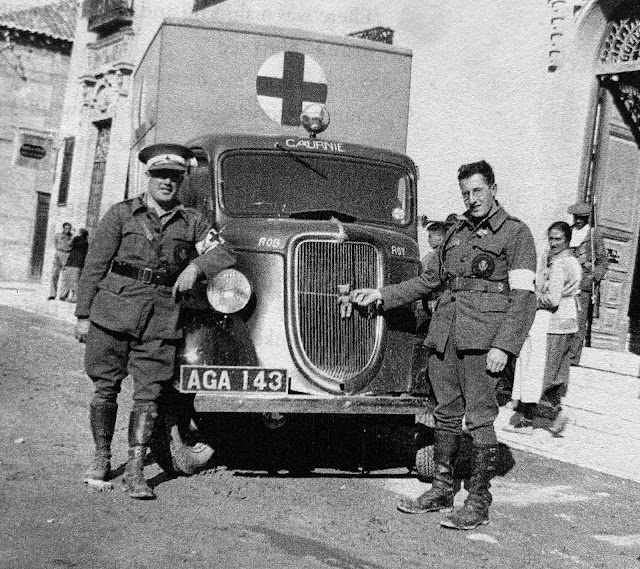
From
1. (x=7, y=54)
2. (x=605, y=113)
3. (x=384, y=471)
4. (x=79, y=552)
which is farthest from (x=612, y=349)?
(x=7, y=54)

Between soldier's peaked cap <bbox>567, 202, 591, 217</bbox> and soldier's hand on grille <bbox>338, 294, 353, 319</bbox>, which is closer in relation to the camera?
soldier's hand on grille <bbox>338, 294, 353, 319</bbox>

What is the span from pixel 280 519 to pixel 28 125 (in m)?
26.2

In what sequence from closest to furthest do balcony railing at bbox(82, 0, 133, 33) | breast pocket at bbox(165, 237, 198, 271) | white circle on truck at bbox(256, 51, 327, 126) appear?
breast pocket at bbox(165, 237, 198, 271) < white circle on truck at bbox(256, 51, 327, 126) < balcony railing at bbox(82, 0, 133, 33)

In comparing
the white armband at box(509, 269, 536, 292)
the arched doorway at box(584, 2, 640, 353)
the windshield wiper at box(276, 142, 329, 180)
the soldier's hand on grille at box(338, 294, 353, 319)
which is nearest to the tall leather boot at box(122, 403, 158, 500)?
the soldier's hand on grille at box(338, 294, 353, 319)

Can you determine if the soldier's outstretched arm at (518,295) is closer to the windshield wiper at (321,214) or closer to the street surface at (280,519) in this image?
the street surface at (280,519)

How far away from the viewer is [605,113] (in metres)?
11.6

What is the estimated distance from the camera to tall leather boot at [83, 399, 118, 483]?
520 cm

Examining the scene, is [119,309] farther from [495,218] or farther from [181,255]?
[495,218]

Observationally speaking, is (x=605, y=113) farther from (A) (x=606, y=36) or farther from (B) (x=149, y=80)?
(B) (x=149, y=80)

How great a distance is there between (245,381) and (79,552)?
1.50m

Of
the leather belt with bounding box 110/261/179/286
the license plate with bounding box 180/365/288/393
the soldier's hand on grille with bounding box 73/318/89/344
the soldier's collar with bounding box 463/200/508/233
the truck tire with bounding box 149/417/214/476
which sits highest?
the soldier's collar with bounding box 463/200/508/233

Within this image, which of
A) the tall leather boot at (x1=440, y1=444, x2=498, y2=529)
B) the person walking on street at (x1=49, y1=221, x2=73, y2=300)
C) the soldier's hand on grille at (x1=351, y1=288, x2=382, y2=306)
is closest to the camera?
the tall leather boot at (x1=440, y1=444, x2=498, y2=529)

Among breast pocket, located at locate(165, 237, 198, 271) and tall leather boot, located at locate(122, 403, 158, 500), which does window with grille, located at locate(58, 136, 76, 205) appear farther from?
tall leather boot, located at locate(122, 403, 158, 500)

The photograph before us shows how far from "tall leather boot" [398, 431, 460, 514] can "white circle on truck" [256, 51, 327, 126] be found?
3257 mm
